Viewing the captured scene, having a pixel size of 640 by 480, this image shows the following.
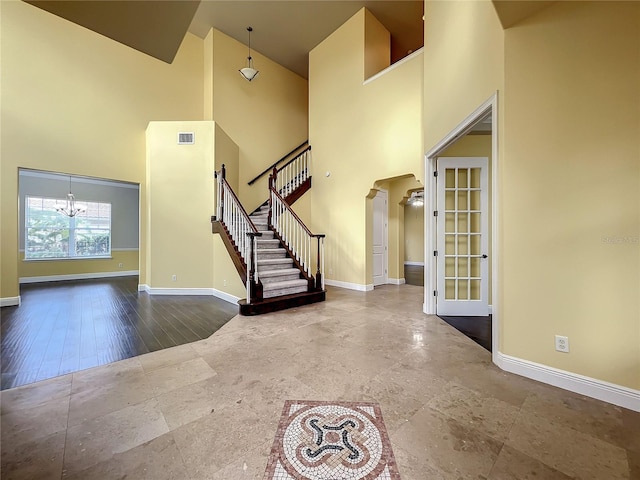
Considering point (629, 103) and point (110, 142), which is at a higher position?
point (110, 142)

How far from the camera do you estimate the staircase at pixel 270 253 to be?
405 centimetres

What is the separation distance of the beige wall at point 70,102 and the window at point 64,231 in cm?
343

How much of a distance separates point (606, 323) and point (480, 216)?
2.21 meters

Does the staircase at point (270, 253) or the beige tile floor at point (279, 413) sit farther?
the staircase at point (270, 253)

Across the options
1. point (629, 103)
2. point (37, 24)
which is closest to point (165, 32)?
point (629, 103)

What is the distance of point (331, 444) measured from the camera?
147cm

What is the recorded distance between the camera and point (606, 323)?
190 centimetres

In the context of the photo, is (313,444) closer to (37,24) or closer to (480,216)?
(480,216)

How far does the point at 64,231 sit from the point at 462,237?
10277 millimetres

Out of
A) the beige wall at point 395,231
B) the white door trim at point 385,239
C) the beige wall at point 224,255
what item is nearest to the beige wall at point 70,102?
the beige wall at point 224,255

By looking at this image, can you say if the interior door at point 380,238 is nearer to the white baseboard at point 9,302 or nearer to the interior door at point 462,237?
the interior door at point 462,237

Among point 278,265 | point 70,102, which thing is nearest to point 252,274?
point 278,265

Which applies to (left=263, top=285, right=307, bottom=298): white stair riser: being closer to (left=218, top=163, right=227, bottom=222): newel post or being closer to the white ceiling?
(left=218, top=163, right=227, bottom=222): newel post

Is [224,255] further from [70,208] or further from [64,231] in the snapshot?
[64,231]
